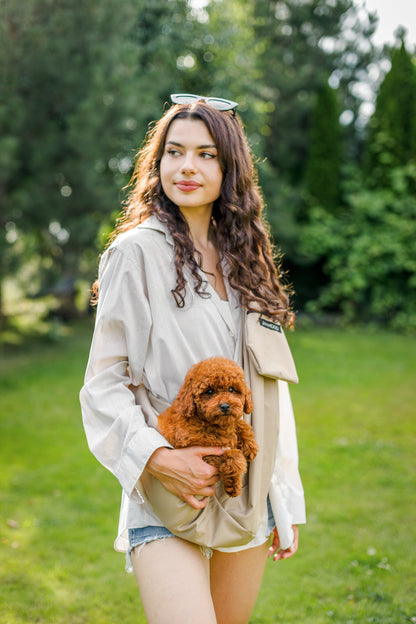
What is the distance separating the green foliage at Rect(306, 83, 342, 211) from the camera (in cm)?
1370

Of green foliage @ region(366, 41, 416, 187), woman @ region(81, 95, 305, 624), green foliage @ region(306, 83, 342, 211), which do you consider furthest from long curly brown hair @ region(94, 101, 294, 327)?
green foliage @ region(306, 83, 342, 211)

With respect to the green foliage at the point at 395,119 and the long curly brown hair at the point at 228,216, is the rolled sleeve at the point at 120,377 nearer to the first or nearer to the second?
the long curly brown hair at the point at 228,216

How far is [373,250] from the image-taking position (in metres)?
12.7

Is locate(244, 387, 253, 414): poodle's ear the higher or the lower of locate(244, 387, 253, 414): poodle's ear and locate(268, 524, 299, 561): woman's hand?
the higher

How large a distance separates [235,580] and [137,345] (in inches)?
35.5

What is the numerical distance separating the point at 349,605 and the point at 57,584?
183cm

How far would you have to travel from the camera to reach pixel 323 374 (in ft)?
30.1

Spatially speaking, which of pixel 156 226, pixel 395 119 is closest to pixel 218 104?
pixel 156 226

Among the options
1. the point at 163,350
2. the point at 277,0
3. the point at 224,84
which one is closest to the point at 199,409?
the point at 163,350

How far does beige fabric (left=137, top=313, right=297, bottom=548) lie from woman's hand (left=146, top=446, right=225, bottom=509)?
0.11 feet

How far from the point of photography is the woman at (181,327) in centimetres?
168

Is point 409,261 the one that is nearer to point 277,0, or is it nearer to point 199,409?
point 277,0

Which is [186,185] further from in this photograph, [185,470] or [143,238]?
[185,470]

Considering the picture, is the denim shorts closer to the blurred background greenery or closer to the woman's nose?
the woman's nose
